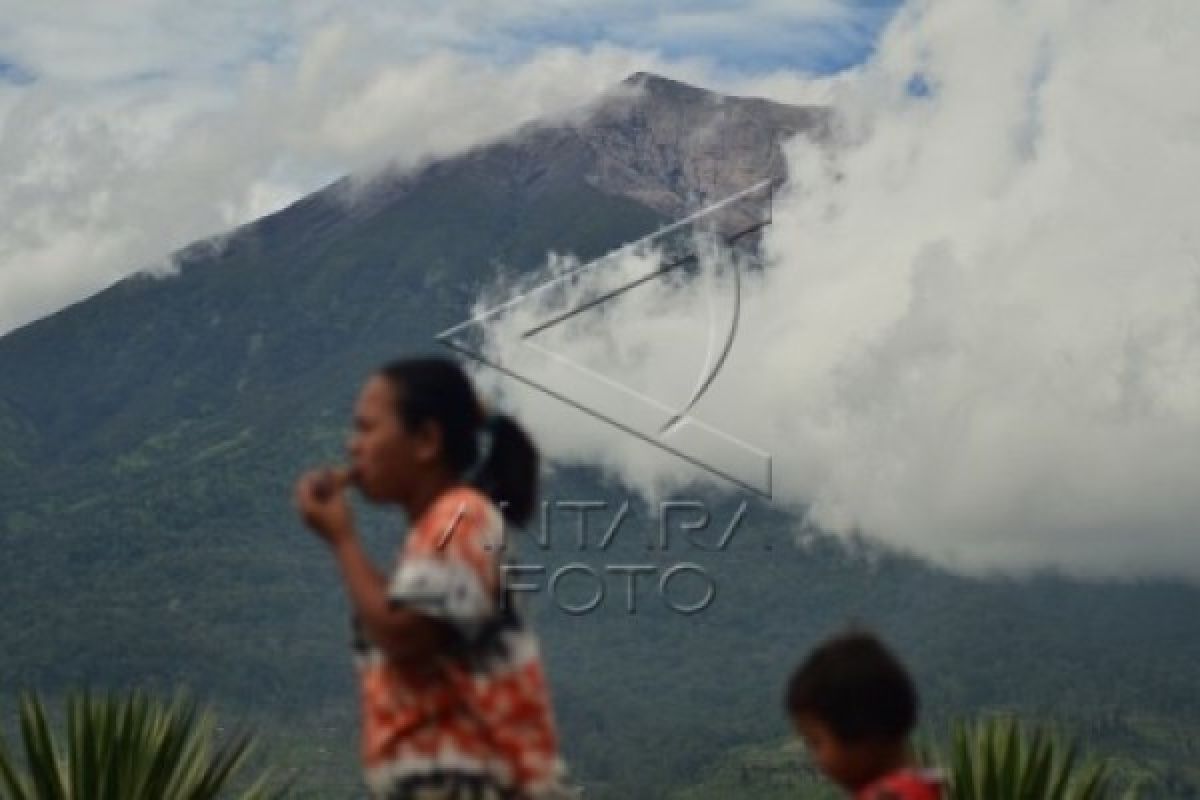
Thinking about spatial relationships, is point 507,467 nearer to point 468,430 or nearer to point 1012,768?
point 468,430

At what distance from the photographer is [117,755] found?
26.0ft

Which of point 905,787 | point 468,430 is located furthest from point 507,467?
point 905,787

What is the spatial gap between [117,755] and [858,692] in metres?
4.93

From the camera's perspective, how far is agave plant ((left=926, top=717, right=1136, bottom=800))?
864 cm

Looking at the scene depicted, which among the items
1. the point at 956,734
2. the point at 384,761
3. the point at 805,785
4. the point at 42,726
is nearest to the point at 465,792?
the point at 384,761

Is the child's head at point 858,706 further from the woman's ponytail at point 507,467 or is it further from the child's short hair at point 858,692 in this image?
the woman's ponytail at point 507,467

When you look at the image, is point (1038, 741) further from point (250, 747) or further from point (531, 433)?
point (531, 433)

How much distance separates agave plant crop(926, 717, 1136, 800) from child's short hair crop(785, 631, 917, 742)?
5116mm

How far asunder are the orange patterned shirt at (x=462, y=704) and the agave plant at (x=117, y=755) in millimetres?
4470

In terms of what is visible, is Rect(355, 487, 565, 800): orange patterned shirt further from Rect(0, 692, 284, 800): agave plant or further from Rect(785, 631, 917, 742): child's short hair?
Rect(0, 692, 284, 800): agave plant

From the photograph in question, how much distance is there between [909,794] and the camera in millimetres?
3598

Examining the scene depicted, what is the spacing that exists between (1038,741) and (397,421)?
5.68 m

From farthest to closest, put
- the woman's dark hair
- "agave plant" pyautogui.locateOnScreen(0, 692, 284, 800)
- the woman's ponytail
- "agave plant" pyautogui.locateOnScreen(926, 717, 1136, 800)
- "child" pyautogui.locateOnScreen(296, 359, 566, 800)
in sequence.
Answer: "agave plant" pyautogui.locateOnScreen(926, 717, 1136, 800) → "agave plant" pyautogui.locateOnScreen(0, 692, 284, 800) → the woman's ponytail → the woman's dark hair → "child" pyautogui.locateOnScreen(296, 359, 566, 800)

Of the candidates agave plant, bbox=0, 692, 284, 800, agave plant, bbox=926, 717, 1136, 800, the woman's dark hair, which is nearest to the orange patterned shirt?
the woman's dark hair
